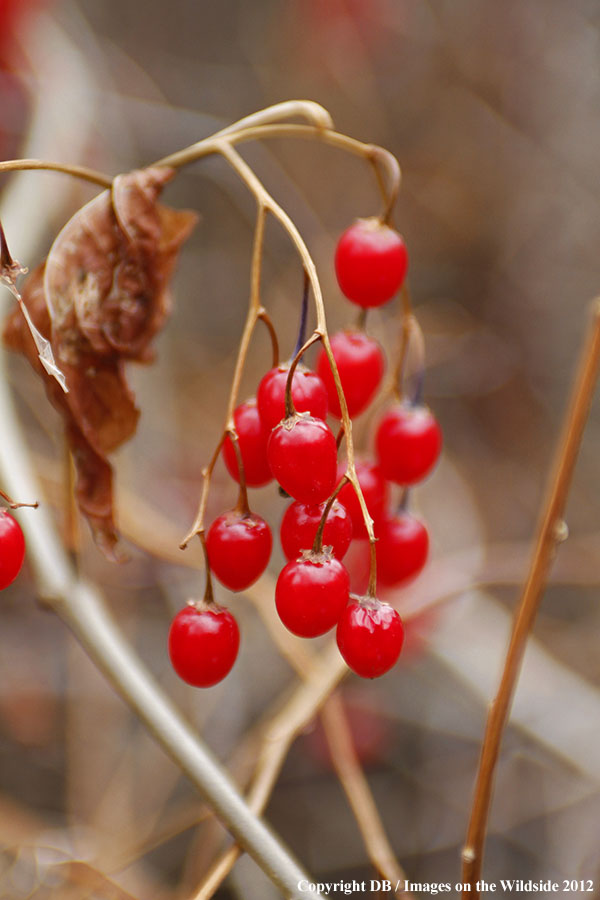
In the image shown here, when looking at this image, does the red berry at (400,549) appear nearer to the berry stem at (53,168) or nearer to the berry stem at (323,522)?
the berry stem at (323,522)

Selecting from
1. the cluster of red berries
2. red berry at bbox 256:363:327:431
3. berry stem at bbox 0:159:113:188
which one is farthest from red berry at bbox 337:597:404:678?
berry stem at bbox 0:159:113:188

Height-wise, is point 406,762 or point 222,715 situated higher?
point 222,715

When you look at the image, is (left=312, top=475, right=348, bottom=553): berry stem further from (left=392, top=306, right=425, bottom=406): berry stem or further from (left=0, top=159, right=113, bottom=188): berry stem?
(left=0, top=159, right=113, bottom=188): berry stem

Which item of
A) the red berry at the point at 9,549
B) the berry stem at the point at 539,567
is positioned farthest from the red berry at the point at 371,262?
the red berry at the point at 9,549

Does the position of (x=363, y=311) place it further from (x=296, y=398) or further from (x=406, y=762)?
(x=406, y=762)

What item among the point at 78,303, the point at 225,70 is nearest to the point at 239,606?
the point at 78,303

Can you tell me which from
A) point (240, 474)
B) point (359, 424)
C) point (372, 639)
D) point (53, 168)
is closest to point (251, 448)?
point (240, 474)

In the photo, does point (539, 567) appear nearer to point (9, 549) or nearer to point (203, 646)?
point (203, 646)
